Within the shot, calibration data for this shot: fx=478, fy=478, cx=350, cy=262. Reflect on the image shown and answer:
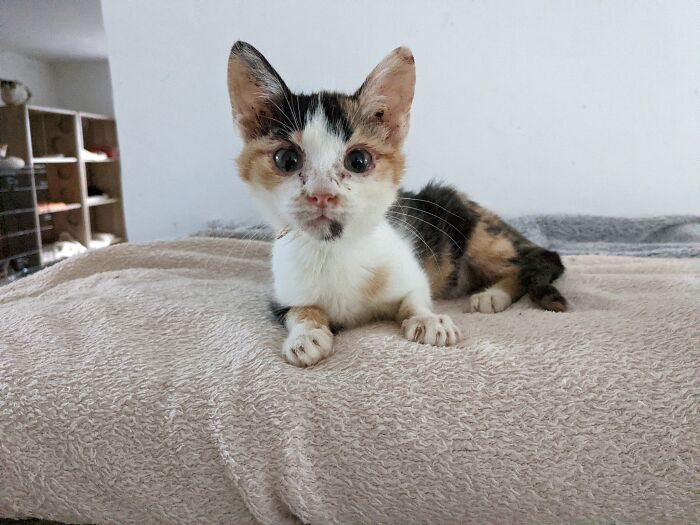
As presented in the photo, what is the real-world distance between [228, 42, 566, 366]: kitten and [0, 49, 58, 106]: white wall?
7.02 feet

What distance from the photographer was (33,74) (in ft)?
8.52

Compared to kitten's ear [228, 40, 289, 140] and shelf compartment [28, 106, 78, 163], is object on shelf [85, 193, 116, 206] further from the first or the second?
kitten's ear [228, 40, 289, 140]

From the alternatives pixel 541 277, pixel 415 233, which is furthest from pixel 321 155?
pixel 541 277

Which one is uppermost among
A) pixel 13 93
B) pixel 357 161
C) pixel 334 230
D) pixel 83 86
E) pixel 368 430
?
pixel 83 86

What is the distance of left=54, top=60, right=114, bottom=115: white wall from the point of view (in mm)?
2750

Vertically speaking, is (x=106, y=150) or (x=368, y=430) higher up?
(x=106, y=150)

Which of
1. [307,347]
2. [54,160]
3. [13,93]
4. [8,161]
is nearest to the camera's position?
[307,347]

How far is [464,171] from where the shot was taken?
70.4 inches

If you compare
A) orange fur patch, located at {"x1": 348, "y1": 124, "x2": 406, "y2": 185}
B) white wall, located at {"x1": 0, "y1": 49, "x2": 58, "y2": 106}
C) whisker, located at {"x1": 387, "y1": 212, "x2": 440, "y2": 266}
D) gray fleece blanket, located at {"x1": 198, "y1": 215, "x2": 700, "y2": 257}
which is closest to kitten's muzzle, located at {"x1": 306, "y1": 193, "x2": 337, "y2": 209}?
orange fur patch, located at {"x1": 348, "y1": 124, "x2": 406, "y2": 185}

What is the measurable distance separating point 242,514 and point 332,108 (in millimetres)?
621

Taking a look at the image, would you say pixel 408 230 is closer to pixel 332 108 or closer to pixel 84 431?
pixel 332 108

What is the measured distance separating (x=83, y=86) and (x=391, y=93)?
265 centimetres

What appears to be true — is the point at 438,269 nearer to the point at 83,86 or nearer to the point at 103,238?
the point at 103,238

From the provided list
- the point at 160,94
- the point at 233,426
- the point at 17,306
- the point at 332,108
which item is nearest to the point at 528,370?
the point at 233,426
